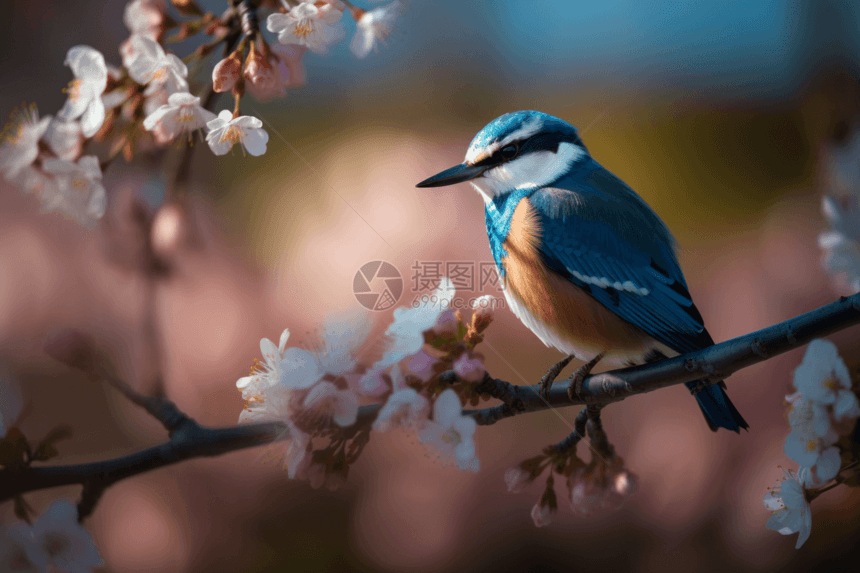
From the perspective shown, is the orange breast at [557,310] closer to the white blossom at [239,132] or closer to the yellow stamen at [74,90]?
the white blossom at [239,132]

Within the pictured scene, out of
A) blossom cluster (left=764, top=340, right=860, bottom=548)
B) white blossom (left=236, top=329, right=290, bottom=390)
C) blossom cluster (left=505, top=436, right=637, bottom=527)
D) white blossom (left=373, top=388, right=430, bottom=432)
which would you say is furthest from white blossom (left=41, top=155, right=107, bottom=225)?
blossom cluster (left=764, top=340, right=860, bottom=548)

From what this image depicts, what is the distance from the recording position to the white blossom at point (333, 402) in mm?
403

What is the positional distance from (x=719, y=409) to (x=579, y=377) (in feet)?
0.36

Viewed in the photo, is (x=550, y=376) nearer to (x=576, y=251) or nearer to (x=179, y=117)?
(x=576, y=251)

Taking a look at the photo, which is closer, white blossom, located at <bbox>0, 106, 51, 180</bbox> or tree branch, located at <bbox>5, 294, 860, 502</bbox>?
tree branch, located at <bbox>5, 294, 860, 502</bbox>

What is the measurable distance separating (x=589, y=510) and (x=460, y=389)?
0.15 m

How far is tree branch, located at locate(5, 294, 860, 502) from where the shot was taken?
14.5 inches

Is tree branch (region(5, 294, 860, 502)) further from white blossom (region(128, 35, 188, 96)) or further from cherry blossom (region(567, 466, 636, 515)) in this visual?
white blossom (region(128, 35, 188, 96))

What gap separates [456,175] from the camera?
1.36 ft

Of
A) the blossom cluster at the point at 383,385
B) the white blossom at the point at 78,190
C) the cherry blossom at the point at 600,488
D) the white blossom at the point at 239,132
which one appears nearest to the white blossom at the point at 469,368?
the blossom cluster at the point at 383,385

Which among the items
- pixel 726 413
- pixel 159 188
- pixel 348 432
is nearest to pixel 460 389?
pixel 348 432

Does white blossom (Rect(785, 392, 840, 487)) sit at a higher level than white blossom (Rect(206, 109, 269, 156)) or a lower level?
lower

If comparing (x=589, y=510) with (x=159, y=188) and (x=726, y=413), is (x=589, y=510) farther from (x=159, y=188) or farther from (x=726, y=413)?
(x=159, y=188)

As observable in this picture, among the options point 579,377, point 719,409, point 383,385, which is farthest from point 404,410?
point 719,409
